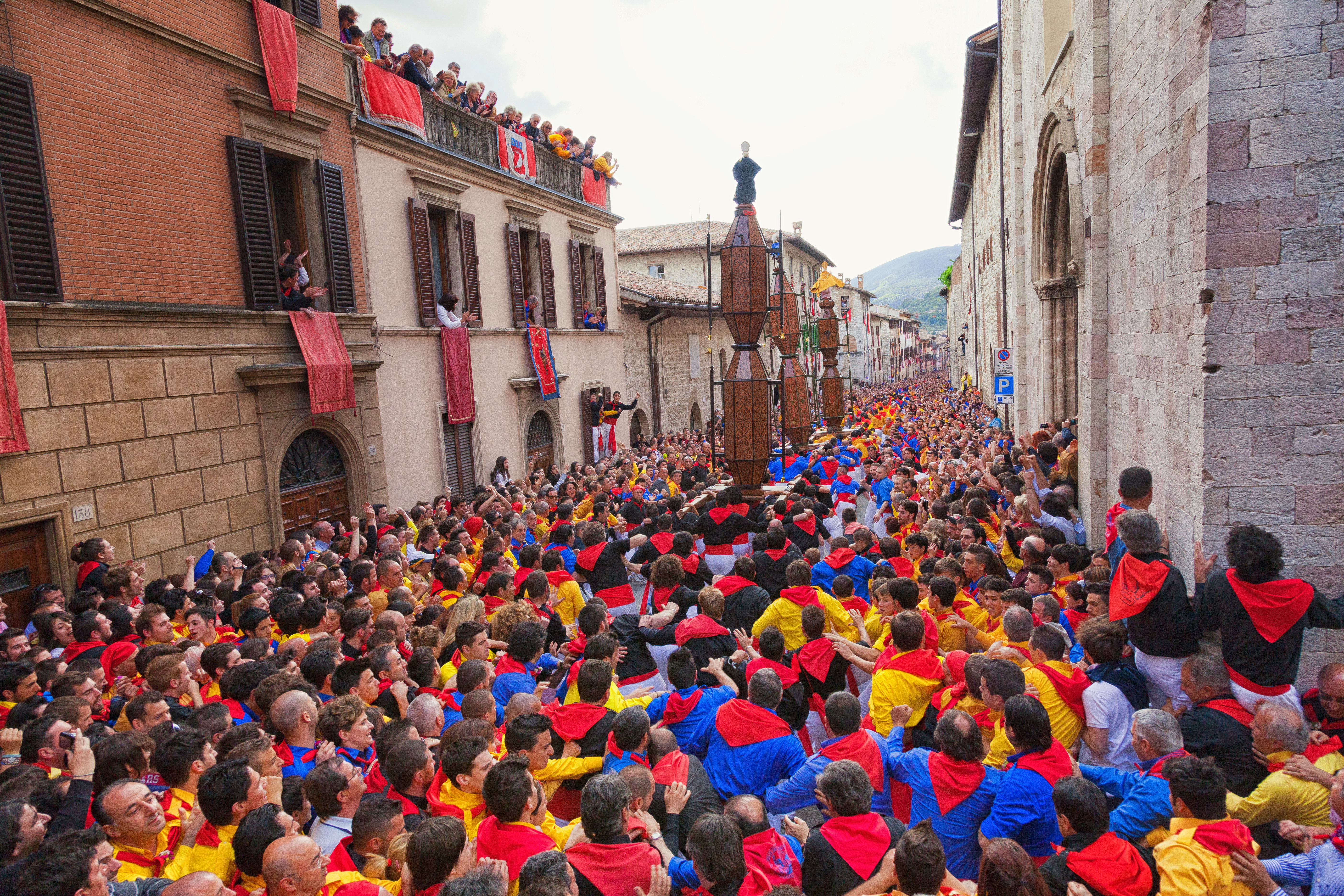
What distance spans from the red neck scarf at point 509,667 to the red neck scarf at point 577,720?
0.90 meters

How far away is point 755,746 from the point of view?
13.5 ft

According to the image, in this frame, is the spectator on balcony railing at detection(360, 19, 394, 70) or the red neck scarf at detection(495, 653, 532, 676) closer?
the red neck scarf at detection(495, 653, 532, 676)

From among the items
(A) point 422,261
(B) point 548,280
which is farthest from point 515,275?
(A) point 422,261

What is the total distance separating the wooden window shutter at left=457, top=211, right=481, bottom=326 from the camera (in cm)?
1585

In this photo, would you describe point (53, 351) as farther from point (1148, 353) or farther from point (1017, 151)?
point (1017, 151)

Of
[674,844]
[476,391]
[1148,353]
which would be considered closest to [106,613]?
[674,844]

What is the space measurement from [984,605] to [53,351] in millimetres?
9026

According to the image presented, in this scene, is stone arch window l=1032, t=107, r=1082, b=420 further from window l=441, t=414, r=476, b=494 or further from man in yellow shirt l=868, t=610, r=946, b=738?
window l=441, t=414, r=476, b=494

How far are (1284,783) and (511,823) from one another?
10.6 feet

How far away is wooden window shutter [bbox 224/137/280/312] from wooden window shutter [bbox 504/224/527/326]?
680cm

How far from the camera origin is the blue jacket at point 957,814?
355 centimetres

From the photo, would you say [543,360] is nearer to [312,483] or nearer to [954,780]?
[312,483]

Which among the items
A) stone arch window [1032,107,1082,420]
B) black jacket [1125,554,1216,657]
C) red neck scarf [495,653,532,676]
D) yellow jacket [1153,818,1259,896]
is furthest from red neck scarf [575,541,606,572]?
stone arch window [1032,107,1082,420]

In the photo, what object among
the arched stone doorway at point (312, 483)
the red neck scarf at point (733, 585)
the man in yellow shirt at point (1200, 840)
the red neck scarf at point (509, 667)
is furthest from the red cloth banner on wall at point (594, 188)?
the man in yellow shirt at point (1200, 840)
